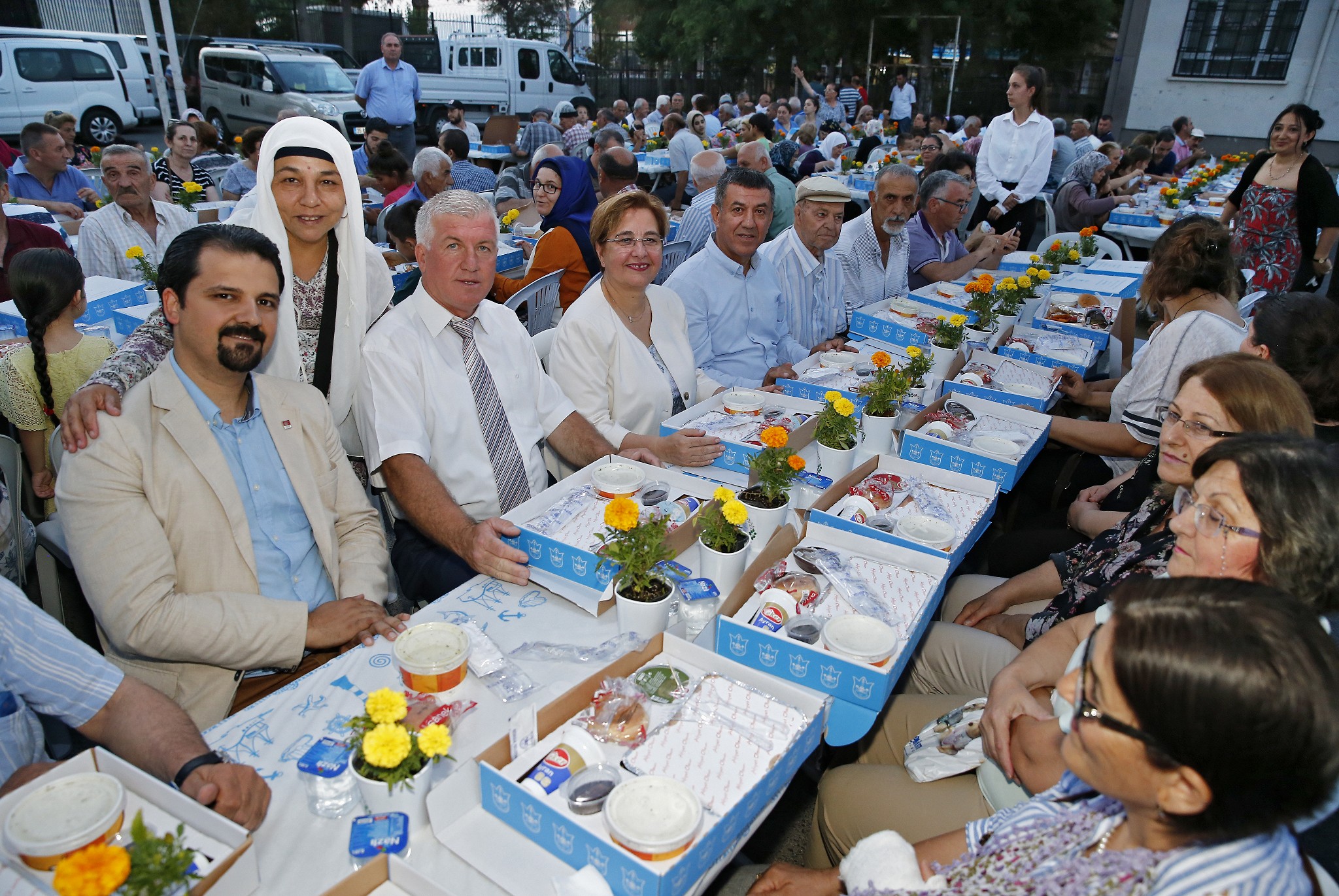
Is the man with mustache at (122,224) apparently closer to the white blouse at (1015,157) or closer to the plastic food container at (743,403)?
the plastic food container at (743,403)

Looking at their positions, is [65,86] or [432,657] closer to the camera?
[432,657]

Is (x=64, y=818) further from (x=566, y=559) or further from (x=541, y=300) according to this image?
(x=541, y=300)

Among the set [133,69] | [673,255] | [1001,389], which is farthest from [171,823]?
[133,69]

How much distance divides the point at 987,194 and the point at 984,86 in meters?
21.0

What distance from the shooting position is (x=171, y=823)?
130 cm

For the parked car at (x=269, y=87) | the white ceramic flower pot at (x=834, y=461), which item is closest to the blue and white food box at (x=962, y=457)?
the white ceramic flower pot at (x=834, y=461)

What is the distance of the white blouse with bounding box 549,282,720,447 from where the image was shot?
3287 millimetres

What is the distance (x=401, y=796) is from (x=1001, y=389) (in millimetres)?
3326

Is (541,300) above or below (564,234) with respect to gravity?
below

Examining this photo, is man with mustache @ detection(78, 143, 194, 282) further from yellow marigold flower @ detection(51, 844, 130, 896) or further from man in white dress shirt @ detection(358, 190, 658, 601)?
yellow marigold flower @ detection(51, 844, 130, 896)

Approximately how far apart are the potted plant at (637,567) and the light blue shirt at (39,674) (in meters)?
1.09

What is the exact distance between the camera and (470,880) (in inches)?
53.2

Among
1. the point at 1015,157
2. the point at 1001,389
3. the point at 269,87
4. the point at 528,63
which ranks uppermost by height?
the point at 528,63

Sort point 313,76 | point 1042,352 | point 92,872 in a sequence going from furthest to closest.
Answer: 1. point 313,76
2. point 1042,352
3. point 92,872
